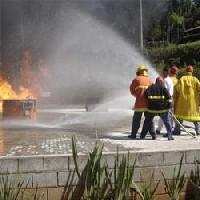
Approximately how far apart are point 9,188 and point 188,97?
14.4 feet

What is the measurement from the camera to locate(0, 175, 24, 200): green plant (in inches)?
224

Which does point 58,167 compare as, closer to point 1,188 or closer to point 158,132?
point 1,188

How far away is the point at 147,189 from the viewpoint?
19.8 ft

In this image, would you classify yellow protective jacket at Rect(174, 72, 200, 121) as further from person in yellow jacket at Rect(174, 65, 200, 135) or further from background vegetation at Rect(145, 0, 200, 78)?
background vegetation at Rect(145, 0, 200, 78)

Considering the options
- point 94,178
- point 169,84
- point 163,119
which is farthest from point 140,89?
point 94,178

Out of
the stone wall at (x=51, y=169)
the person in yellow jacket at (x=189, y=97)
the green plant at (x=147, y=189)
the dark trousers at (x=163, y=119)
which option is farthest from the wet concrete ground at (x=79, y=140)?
the green plant at (x=147, y=189)

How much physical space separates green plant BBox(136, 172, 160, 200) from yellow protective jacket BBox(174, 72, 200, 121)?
288 cm

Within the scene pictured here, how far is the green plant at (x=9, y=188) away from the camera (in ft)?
18.6

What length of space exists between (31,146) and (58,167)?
1.61 metres

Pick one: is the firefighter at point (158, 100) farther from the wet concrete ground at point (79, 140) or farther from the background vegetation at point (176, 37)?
the background vegetation at point (176, 37)

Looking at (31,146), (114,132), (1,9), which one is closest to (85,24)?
(1,9)

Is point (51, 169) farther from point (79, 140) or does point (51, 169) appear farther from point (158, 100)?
point (158, 100)

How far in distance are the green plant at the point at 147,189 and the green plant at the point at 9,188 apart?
151cm

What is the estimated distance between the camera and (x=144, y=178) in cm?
645
